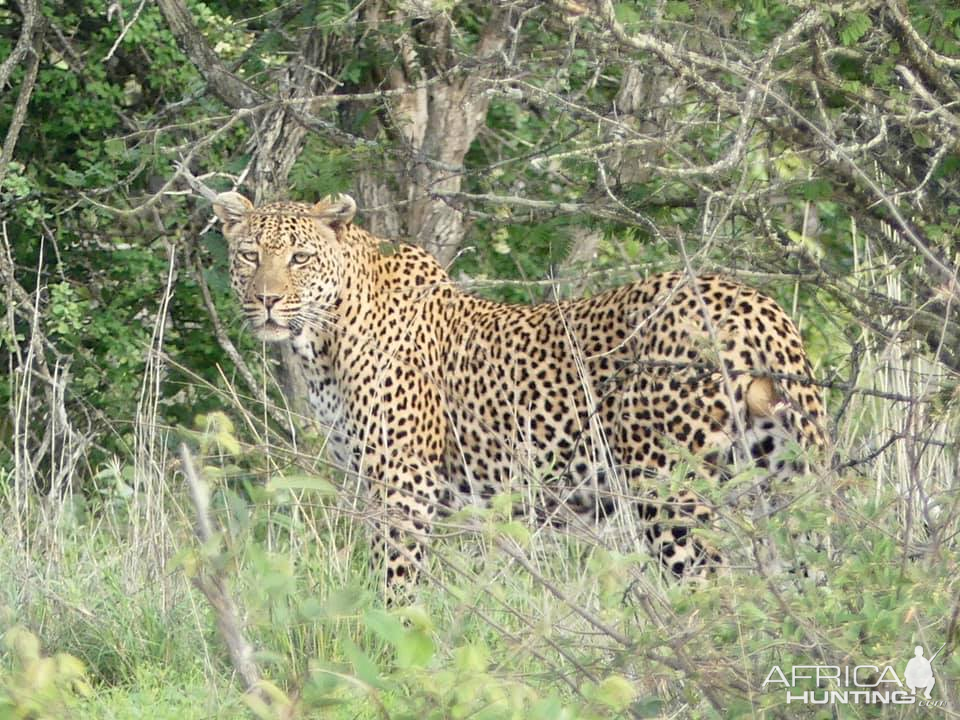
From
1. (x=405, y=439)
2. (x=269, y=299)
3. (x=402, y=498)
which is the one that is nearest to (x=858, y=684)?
(x=402, y=498)

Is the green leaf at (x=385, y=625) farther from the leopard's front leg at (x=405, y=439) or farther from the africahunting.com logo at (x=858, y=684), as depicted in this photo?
the leopard's front leg at (x=405, y=439)

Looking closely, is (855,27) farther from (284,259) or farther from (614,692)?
(614,692)

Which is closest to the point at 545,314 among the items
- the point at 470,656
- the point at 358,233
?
the point at 358,233

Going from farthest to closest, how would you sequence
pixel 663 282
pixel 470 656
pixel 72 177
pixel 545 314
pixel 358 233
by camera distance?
1. pixel 72 177
2. pixel 358 233
3. pixel 545 314
4. pixel 663 282
5. pixel 470 656

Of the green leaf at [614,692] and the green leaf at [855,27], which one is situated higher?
the green leaf at [855,27]

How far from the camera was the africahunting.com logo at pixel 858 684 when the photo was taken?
342cm

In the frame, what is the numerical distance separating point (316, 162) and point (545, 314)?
1198mm

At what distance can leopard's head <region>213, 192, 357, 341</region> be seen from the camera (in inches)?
269

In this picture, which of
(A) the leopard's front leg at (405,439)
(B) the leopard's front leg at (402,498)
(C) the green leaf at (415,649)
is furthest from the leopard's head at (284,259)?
(C) the green leaf at (415,649)

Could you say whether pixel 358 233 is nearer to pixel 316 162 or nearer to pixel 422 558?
pixel 316 162

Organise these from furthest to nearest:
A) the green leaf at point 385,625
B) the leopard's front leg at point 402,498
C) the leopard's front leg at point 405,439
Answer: the leopard's front leg at point 405,439
the leopard's front leg at point 402,498
the green leaf at point 385,625

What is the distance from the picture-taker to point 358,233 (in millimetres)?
7242

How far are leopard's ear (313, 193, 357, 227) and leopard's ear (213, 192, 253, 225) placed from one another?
11.6 inches

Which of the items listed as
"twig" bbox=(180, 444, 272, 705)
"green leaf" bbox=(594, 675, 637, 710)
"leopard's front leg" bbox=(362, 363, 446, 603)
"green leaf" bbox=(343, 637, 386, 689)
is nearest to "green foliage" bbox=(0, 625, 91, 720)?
"twig" bbox=(180, 444, 272, 705)
